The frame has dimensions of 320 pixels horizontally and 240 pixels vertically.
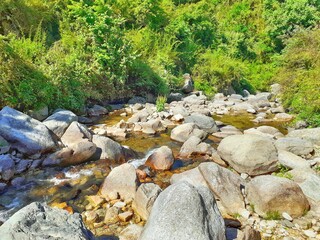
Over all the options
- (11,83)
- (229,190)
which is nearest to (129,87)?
(11,83)

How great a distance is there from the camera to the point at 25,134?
23.5 feet

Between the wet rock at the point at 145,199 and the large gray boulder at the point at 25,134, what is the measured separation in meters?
3.22

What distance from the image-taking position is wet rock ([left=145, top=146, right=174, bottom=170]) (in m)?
7.08

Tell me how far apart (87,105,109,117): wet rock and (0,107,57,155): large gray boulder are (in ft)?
12.9

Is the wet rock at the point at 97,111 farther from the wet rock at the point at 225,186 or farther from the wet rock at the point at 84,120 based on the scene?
the wet rock at the point at 225,186

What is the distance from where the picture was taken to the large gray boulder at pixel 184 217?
136 inches

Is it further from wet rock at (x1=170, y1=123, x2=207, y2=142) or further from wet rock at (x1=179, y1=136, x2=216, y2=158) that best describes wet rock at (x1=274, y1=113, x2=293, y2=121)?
wet rock at (x1=179, y1=136, x2=216, y2=158)

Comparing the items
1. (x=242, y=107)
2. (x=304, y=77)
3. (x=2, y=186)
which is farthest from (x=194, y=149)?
(x=242, y=107)

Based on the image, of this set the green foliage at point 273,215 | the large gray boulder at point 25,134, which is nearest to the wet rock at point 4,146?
the large gray boulder at point 25,134

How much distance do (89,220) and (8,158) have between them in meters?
2.77

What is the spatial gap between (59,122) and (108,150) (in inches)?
72.8

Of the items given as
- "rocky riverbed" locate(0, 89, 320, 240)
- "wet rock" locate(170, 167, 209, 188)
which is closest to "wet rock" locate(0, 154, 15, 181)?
"rocky riverbed" locate(0, 89, 320, 240)

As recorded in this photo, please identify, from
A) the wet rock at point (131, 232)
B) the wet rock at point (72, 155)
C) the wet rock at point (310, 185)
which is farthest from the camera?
the wet rock at point (72, 155)

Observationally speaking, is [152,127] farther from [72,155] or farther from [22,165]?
[22,165]
